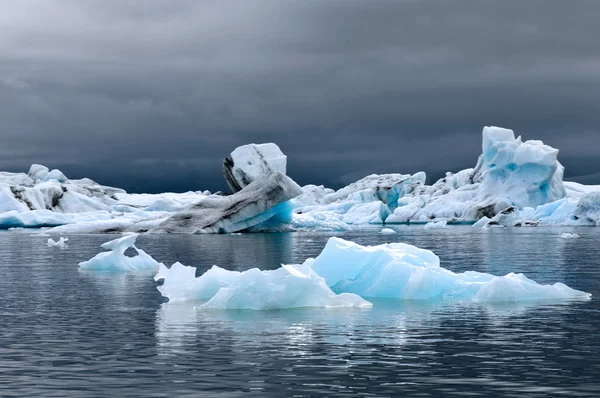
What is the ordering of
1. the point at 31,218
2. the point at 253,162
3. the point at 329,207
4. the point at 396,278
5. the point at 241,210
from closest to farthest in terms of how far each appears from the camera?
the point at 396,278 → the point at 241,210 → the point at 253,162 → the point at 31,218 → the point at 329,207

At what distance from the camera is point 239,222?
200ft

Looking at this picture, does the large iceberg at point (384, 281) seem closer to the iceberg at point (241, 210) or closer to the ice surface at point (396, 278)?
the ice surface at point (396, 278)

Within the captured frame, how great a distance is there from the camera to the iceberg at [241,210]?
5797 cm

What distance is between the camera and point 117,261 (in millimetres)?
30438

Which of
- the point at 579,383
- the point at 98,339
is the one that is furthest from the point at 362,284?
the point at 579,383

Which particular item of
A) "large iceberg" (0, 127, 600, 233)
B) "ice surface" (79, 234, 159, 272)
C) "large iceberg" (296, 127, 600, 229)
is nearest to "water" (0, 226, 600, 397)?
"ice surface" (79, 234, 159, 272)

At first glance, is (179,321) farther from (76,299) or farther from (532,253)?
(532,253)

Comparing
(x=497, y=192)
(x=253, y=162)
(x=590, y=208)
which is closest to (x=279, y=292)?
(x=253, y=162)

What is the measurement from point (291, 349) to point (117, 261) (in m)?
18.9

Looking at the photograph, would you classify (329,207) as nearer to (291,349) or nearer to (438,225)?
(438,225)

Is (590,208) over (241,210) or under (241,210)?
over

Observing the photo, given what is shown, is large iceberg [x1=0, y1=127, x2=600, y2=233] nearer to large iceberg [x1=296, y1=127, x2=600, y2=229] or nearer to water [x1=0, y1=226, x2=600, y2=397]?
large iceberg [x1=296, y1=127, x2=600, y2=229]

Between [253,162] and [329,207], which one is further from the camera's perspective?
[329,207]

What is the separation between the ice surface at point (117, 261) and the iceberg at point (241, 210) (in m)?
26.9
